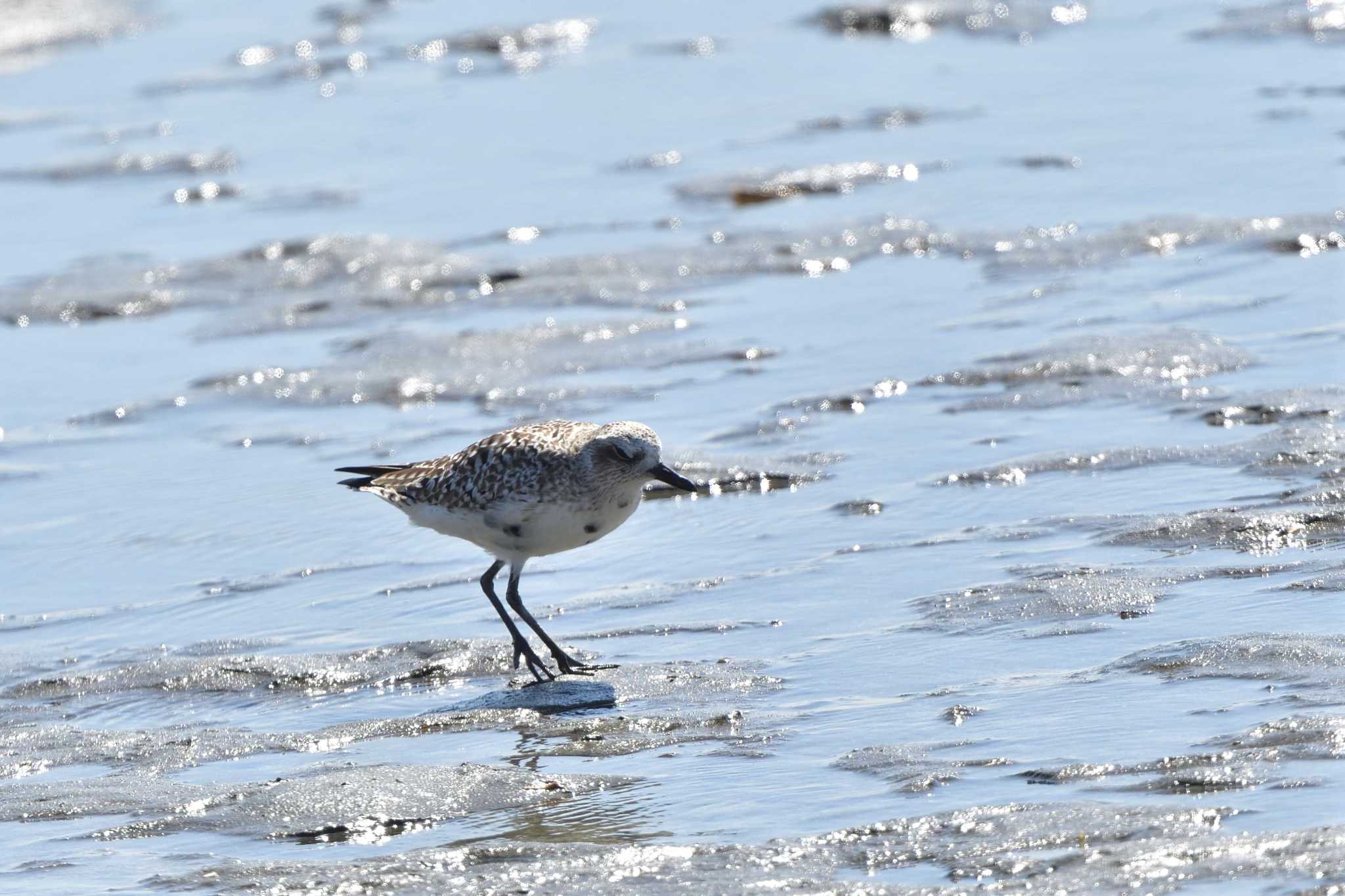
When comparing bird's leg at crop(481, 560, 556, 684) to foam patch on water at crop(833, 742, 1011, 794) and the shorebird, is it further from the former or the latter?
foam patch on water at crop(833, 742, 1011, 794)

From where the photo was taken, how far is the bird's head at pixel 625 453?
852cm

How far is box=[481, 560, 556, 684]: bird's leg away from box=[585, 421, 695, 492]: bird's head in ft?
2.32

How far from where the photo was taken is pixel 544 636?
8.43 m

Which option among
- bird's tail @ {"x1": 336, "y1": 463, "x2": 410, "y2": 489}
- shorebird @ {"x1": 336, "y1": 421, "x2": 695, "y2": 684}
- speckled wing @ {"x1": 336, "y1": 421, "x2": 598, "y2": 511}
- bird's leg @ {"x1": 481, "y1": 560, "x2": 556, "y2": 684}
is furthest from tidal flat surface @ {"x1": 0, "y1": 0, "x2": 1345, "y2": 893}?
speckled wing @ {"x1": 336, "y1": 421, "x2": 598, "y2": 511}

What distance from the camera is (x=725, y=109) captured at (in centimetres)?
2077

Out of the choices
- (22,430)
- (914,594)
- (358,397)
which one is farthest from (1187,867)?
(22,430)

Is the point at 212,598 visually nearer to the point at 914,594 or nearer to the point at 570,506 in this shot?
the point at 570,506

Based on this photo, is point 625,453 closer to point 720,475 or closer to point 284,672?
point 284,672

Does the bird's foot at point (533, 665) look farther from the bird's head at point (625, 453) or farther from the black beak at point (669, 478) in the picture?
the black beak at point (669, 478)

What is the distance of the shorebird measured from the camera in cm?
855

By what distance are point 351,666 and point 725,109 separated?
518 inches

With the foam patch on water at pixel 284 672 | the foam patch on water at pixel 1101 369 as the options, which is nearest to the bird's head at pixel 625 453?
the foam patch on water at pixel 284 672

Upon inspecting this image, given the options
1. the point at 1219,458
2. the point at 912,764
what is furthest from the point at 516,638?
the point at 1219,458

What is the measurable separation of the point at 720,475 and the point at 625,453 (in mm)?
2109
